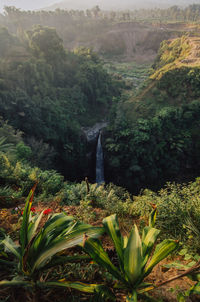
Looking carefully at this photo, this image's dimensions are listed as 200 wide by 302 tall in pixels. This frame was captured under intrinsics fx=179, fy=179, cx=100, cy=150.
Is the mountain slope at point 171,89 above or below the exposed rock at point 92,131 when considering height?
above

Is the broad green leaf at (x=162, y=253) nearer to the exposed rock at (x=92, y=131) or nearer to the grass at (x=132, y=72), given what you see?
the exposed rock at (x=92, y=131)

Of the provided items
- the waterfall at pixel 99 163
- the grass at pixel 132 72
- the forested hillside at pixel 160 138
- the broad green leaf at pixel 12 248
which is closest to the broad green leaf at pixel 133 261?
the broad green leaf at pixel 12 248

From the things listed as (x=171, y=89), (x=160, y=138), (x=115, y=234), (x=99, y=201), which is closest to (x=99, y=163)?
(x=160, y=138)

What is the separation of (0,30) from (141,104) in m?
17.1

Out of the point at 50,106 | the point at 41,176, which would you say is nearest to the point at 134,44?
the point at 50,106

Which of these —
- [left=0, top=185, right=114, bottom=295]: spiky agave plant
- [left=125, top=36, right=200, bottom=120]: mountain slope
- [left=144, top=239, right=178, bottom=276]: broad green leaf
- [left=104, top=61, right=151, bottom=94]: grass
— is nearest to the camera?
[left=0, top=185, right=114, bottom=295]: spiky agave plant

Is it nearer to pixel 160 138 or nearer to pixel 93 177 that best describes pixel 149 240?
pixel 160 138

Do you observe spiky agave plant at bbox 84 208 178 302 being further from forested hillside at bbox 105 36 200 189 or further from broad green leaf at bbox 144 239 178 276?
forested hillside at bbox 105 36 200 189

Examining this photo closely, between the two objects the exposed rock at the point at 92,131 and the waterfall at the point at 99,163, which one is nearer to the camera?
the waterfall at the point at 99,163

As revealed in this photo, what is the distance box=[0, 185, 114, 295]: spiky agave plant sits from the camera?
46.9 inches

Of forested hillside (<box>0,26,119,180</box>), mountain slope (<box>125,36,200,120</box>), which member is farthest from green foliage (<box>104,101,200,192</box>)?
forested hillside (<box>0,26,119,180</box>)

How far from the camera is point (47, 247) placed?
137 cm

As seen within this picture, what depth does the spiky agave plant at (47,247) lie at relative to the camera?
1.19 metres

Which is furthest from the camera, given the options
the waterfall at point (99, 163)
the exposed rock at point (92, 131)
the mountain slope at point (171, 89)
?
the exposed rock at point (92, 131)
